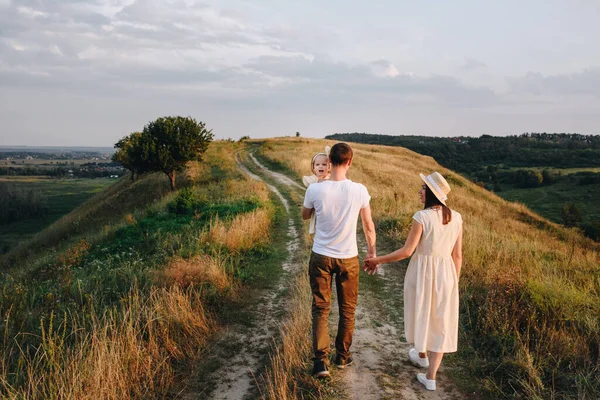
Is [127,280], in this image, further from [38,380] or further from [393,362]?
[393,362]

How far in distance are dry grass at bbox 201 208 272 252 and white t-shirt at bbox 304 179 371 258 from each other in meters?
5.58

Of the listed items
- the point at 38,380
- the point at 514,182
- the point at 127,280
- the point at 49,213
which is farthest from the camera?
the point at 49,213

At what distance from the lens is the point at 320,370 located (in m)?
4.16

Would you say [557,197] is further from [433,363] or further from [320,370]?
[320,370]

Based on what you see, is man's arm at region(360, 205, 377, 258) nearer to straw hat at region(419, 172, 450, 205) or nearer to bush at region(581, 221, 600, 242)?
straw hat at region(419, 172, 450, 205)

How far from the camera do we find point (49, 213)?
3044 inches

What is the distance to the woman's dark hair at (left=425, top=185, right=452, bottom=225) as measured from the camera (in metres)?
3.90

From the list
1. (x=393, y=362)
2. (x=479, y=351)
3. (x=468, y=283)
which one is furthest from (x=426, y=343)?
(x=468, y=283)

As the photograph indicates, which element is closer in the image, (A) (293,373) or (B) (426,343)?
(B) (426,343)

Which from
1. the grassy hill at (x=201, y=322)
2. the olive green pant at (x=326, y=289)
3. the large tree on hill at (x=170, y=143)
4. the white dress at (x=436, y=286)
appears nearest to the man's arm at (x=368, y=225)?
the olive green pant at (x=326, y=289)

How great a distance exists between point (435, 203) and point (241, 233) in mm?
6790

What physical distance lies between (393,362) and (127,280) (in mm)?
4915

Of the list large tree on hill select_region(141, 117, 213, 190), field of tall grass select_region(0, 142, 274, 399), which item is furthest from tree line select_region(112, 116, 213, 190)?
field of tall grass select_region(0, 142, 274, 399)

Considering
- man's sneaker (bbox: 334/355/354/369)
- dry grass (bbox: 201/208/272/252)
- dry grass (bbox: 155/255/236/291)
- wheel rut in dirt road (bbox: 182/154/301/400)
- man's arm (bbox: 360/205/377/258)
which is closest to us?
man's arm (bbox: 360/205/377/258)
